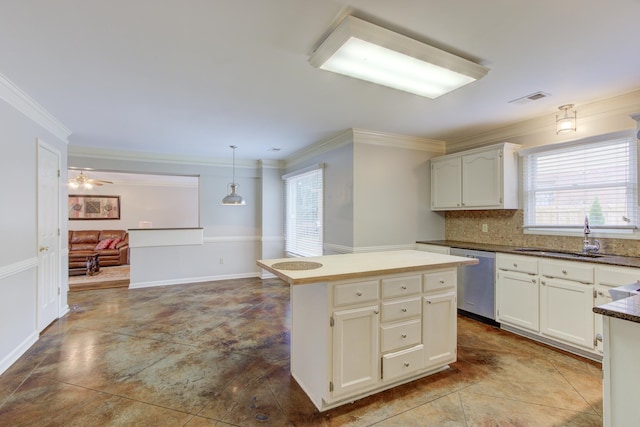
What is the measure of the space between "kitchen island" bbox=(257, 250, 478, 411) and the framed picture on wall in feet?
27.2

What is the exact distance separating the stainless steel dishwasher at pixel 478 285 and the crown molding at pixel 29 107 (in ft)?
15.6

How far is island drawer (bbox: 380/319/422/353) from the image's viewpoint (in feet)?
6.98

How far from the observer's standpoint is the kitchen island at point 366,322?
1950mm

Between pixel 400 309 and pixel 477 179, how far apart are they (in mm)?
2529

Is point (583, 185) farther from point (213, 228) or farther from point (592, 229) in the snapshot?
point (213, 228)

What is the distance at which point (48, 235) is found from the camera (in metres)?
3.46

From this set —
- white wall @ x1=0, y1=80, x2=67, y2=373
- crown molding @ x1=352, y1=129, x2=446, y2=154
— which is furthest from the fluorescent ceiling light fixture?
white wall @ x1=0, y1=80, x2=67, y2=373

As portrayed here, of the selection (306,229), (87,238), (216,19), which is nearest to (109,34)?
(216,19)

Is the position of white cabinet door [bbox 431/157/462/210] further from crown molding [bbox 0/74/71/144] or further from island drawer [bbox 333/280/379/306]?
crown molding [bbox 0/74/71/144]

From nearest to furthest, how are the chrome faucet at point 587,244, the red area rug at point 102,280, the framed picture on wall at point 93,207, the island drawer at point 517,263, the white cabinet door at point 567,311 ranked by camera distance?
the white cabinet door at point 567,311
the chrome faucet at point 587,244
the island drawer at point 517,263
the red area rug at point 102,280
the framed picture on wall at point 93,207

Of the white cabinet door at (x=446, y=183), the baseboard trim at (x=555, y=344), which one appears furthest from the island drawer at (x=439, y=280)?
the white cabinet door at (x=446, y=183)

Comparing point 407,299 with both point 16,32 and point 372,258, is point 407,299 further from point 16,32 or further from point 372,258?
point 16,32

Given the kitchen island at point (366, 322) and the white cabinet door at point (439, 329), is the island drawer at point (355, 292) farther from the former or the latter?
the white cabinet door at point (439, 329)

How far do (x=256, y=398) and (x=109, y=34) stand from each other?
8.42 ft
